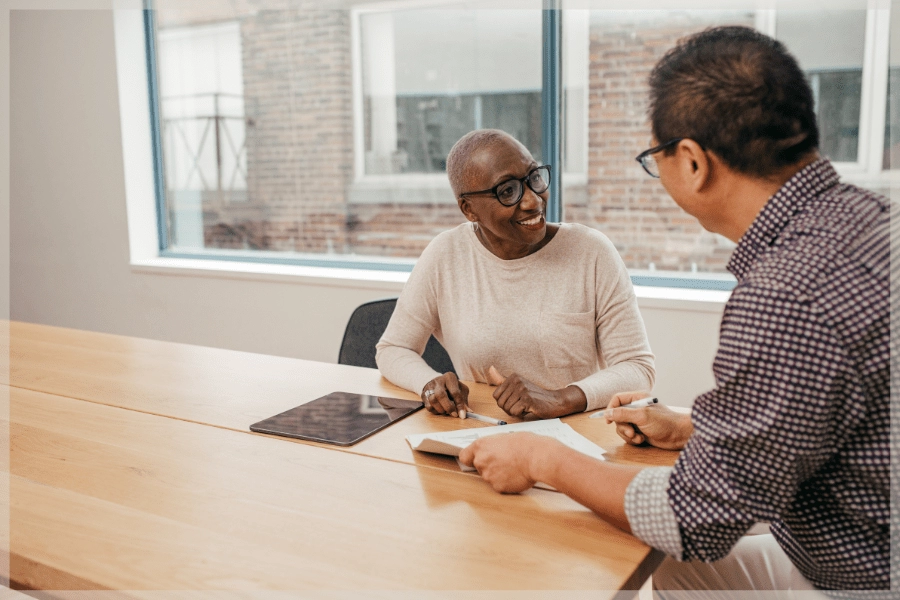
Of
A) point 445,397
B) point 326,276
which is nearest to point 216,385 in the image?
point 445,397

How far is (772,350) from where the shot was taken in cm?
93

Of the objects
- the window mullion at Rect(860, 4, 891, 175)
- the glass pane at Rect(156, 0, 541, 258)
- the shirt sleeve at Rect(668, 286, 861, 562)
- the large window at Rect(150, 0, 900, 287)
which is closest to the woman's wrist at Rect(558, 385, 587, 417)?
the shirt sleeve at Rect(668, 286, 861, 562)

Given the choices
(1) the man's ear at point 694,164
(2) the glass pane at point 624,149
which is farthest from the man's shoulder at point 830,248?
(2) the glass pane at point 624,149

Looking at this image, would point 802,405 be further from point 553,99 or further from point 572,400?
point 553,99

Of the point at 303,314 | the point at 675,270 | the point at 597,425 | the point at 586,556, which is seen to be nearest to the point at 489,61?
the point at 675,270

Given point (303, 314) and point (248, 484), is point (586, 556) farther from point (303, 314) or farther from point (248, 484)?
point (303, 314)

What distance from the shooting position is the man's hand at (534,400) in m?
1.58

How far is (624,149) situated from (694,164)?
7.48 ft

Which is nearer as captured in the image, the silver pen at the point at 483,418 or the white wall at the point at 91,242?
the silver pen at the point at 483,418

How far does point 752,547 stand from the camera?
4.61 ft

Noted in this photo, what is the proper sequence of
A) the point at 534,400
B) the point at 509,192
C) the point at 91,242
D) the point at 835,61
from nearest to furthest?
1. the point at 534,400
2. the point at 509,192
3. the point at 835,61
4. the point at 91,242

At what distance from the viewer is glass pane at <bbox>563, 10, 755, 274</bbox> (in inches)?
126

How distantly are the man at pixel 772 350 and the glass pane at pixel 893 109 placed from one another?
6.64 feet

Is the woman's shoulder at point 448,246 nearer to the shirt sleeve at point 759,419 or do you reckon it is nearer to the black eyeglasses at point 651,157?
the black eyeglasses at point 651,157
